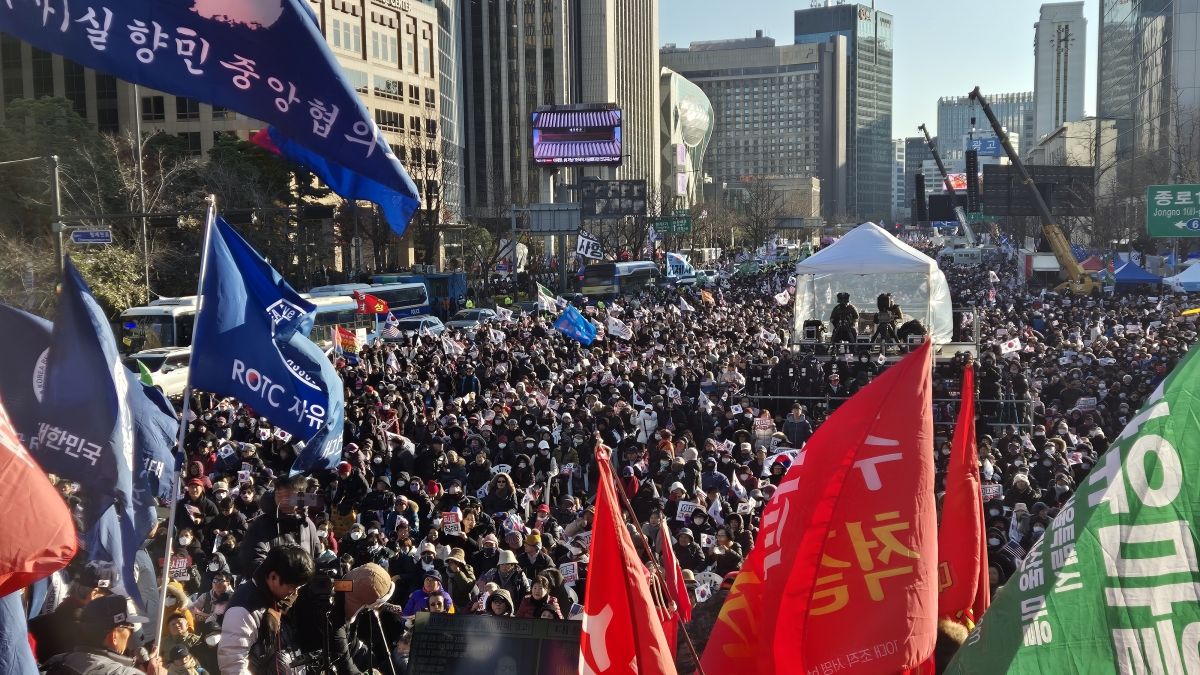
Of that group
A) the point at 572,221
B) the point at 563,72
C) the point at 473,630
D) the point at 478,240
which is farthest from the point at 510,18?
the point at 473,630

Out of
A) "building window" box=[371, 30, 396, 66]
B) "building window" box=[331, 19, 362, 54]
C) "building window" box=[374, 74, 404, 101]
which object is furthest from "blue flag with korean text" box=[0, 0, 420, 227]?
"building window" box=[371, 30, 396, 66]

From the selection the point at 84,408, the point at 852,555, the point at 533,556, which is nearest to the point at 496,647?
the point at 852,555

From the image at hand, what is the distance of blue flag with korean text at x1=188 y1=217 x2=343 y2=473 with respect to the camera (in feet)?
20.7

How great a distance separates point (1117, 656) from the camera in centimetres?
317

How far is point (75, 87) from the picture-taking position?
45.4m

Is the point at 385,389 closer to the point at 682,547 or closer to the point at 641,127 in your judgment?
the point at 682,547

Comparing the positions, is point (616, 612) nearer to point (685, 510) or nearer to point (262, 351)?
point (262, 351)

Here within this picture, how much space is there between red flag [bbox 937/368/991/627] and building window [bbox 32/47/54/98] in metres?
37.6

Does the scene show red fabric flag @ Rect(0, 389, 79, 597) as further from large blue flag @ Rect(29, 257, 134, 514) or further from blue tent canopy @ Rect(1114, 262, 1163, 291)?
blue tent canopy @ Rect(1114, 262, 1163, 291)

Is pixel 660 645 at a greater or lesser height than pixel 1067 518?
lesser

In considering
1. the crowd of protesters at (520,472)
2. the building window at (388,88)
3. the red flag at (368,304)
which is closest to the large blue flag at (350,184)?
the crowd of protesters at (520,472)

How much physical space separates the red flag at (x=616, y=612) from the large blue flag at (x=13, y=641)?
6.21 ft

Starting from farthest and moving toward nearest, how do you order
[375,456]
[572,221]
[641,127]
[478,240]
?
[641,127], [478,240], [572,221], [375,456]

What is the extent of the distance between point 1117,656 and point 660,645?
1.74 metres
